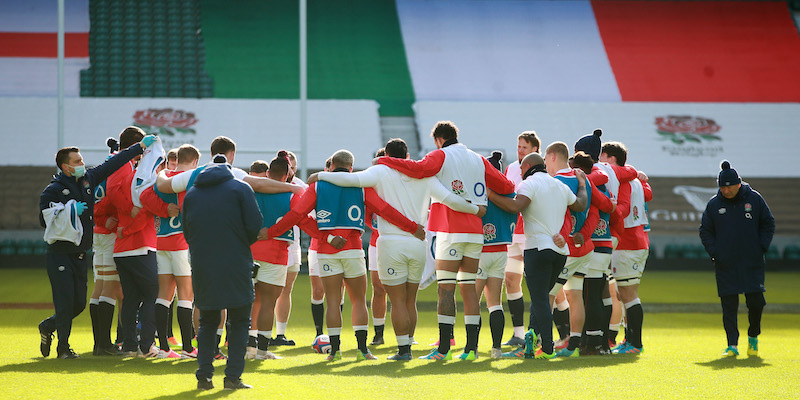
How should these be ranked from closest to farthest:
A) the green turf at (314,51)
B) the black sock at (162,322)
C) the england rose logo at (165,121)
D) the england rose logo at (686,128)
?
1. the black sock at (162,322)
2. the england rose logo at (165,121)
3. the england rose logo at (686,128)
4. the green turf at (314,51)

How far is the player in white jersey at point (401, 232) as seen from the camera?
7.64 m

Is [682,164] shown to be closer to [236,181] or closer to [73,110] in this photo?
[73,110]

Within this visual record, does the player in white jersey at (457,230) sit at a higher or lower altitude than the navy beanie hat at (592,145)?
lower

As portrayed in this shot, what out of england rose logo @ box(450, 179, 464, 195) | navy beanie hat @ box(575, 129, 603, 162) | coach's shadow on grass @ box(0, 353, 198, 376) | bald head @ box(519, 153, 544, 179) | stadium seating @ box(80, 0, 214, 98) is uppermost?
stadium seating @ box(80, 0, 214, 98)

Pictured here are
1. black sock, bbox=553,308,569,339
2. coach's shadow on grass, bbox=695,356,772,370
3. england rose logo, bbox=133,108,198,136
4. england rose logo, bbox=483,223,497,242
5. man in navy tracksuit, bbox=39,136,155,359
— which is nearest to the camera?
coach's shadow on grass, bbox=695,356,772,370

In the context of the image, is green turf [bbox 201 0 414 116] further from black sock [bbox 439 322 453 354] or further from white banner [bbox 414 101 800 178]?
black sock [bbox 439 322 453 354]

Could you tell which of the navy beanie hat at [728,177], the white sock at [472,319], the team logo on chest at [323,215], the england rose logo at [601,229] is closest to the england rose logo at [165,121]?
the team logo on chest at [323,215]

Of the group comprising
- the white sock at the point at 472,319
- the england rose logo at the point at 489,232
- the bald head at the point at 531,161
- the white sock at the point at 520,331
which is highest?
the bald head at the point at 531,161

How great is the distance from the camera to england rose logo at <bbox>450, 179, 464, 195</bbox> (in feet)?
25.6

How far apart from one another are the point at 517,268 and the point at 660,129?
54.0ft

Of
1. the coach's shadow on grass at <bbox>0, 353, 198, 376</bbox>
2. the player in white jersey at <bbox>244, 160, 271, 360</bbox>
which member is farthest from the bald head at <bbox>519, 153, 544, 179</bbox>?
the coach's shadow on grass at <bbox>0, 353, 198, 376</bbox>

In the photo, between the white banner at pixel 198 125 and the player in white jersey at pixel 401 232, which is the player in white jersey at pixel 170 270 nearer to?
the player in white jersey at pixel 401 232

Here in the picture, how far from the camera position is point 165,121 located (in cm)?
2328

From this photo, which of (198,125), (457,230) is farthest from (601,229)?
(198,125)
